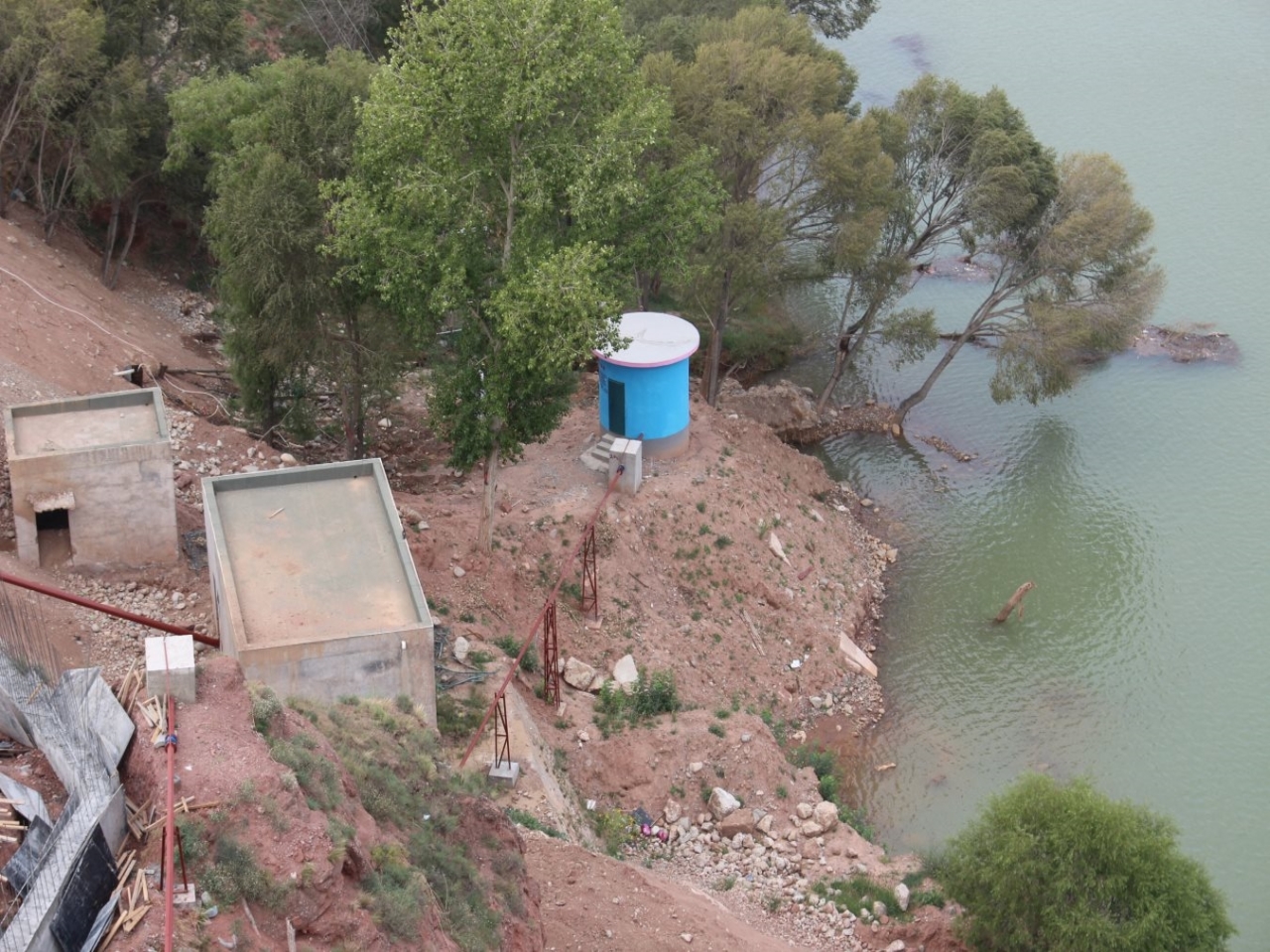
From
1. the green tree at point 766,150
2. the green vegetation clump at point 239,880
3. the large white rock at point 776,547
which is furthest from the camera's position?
the green tree at point 766,150

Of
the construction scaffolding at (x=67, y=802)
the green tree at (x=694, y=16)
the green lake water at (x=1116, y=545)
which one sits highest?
the green tree at (x=694, y=16)

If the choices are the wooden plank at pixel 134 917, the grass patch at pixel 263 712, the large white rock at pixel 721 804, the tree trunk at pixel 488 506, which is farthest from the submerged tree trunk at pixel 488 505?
the wooden plank at pixel 134 917

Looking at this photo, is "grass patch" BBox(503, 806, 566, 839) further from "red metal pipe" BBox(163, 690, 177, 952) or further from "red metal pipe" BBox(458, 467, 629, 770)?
"red metal pipe" BBox(163, 690, 177, 952)

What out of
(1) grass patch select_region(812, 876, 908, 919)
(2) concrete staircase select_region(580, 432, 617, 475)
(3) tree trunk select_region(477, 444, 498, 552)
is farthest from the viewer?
(2) concrete staircase select_region(580, 432, 617, 475)

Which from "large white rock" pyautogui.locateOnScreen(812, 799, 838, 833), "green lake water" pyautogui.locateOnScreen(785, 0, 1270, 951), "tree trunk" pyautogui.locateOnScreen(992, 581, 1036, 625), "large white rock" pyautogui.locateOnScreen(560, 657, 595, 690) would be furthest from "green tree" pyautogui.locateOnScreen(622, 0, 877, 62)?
"large white rock" pyautogui.locateOnScreen(812, 799, 838, 833)

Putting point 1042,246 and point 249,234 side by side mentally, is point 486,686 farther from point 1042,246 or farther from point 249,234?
point 1042,246

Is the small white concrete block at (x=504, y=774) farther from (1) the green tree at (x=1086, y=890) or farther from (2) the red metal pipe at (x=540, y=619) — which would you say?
(1) the green tree at (x=1086, y=890)
